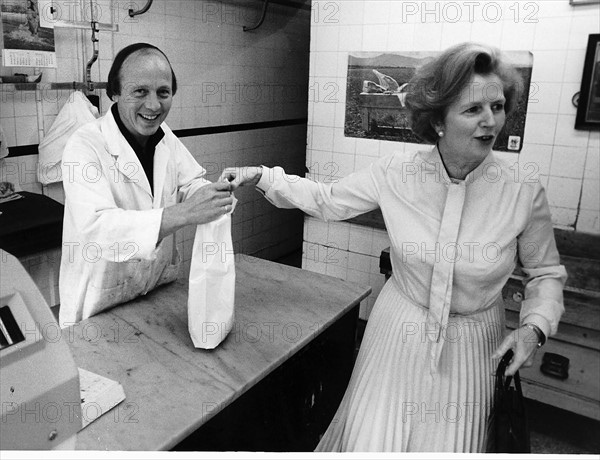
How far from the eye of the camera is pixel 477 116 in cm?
142

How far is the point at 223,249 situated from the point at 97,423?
566mm

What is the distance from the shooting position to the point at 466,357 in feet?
5.08

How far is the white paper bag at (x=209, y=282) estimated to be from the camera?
1.51 meters

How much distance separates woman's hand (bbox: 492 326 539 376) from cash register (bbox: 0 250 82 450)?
101cm

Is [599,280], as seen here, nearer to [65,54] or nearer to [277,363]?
[277,363]

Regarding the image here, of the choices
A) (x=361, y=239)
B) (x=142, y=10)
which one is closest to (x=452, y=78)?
(x=361, y=239)

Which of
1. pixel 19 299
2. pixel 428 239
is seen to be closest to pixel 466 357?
pixel 428 239

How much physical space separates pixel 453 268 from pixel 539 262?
248 mm

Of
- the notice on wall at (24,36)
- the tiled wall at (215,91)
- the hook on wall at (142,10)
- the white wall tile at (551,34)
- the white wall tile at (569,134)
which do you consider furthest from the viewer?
the hook on wall at (142,10)

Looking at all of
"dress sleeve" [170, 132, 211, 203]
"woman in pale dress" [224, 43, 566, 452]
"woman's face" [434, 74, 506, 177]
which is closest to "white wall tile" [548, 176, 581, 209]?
"woman in pale dress" [224, 43, 566, 452]

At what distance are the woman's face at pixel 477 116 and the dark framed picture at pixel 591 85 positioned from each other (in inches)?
29.7

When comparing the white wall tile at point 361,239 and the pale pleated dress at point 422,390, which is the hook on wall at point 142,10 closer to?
the white wall tile at point 361,239

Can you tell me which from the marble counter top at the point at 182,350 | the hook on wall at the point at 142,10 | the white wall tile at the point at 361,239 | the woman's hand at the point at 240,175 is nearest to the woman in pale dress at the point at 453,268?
the marble counter top at the point at 182,350

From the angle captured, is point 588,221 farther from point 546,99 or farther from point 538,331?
point 538,331
